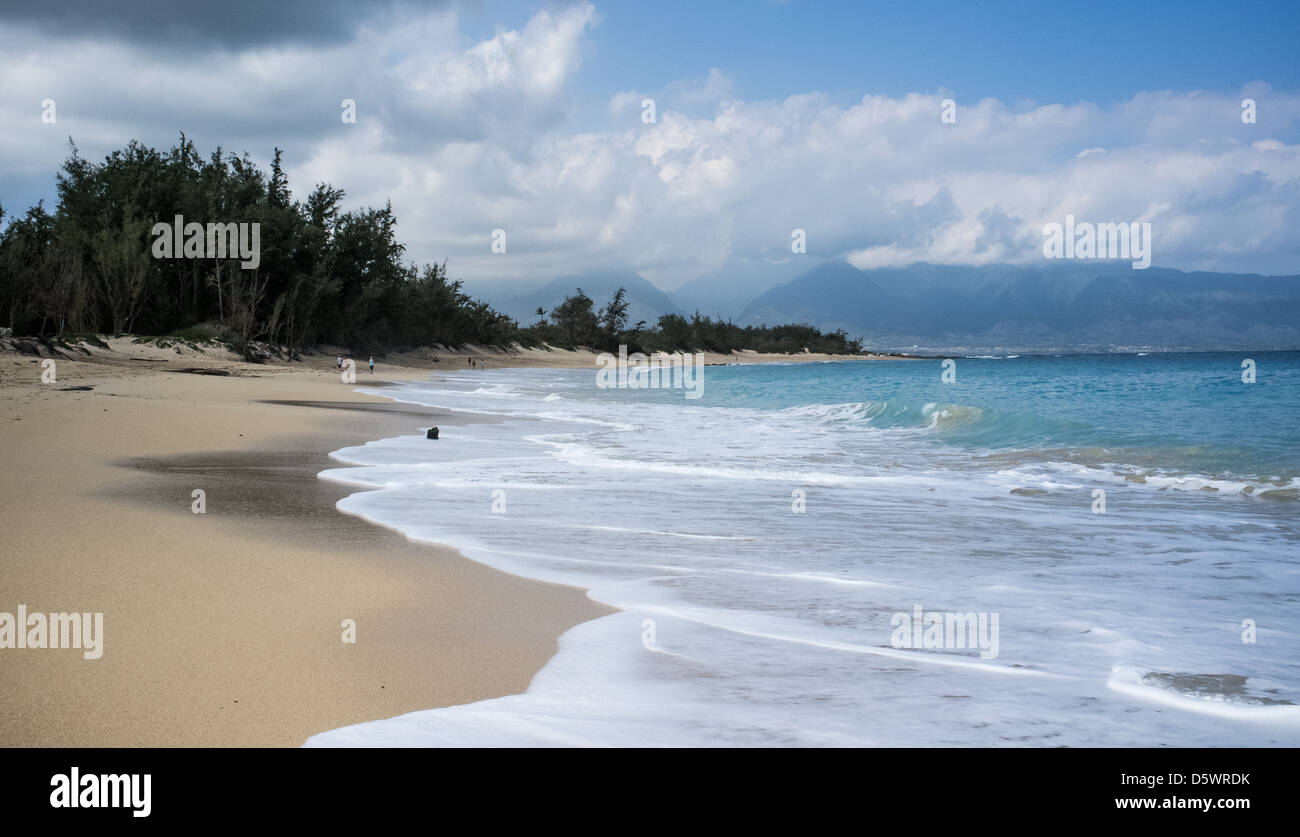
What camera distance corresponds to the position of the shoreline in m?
2.79

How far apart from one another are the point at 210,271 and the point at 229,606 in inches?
1577

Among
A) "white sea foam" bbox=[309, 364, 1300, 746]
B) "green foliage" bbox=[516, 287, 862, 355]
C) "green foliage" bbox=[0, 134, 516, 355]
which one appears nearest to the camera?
"white sea foam" bbox=[309, 364, 1300, 746]

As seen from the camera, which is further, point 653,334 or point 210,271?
point 653,334

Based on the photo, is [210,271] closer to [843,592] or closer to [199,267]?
[199,267]

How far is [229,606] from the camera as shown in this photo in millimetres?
3992

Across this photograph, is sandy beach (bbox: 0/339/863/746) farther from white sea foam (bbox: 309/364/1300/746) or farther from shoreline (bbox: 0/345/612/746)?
white sea foam (bbox: 309/364/1300/746)

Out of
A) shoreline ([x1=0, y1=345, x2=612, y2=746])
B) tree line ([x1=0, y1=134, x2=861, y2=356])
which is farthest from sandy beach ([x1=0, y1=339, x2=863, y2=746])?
tree line ([x1=0, y1=134, x2=861, y2=356])

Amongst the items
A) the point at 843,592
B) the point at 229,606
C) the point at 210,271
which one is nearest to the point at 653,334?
the point at 210,271

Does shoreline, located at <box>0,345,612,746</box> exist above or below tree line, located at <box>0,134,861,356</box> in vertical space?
below

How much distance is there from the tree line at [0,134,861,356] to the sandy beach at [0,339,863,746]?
76.8ft

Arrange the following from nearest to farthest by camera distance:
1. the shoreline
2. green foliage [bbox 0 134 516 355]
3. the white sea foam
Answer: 1. the shoreline
2. the white sea foam
3. green foliage [bbox 0 134 516 355]

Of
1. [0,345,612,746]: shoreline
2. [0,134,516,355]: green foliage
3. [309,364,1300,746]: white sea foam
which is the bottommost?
[309,364,1300,746]: white sea foam

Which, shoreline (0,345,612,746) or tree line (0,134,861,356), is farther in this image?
tree line (0,134,861,356)
